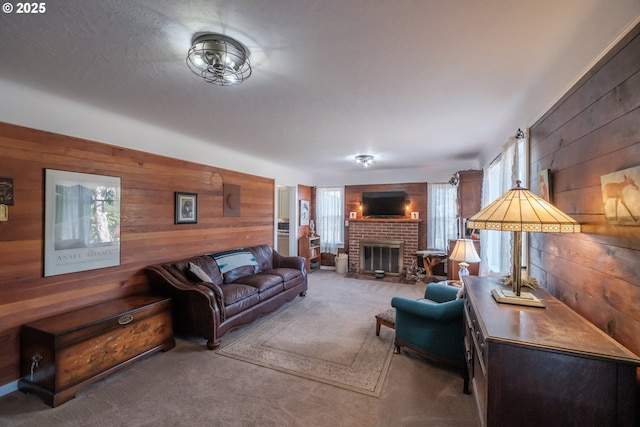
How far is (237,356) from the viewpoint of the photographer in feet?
9.10

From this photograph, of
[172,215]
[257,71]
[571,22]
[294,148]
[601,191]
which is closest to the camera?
[601,191]

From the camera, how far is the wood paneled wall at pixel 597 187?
3.64 ft

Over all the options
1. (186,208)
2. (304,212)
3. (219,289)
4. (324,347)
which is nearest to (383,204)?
(304,212)

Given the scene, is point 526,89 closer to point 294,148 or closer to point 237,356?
point 294,148

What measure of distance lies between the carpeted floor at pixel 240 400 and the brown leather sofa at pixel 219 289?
1.38 ft

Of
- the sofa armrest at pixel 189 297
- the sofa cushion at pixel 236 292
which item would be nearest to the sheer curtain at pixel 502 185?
the sofa cushion at pixel 236 292

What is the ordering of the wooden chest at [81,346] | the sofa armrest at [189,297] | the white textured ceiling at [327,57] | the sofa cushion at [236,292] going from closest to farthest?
the white textured ceiling at [327,57] → the wooden chest at [81,346] → the sofa armrest at [189,297] → the sofa cushion at [236,292]

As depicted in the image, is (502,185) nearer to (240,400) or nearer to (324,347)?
(324,347)

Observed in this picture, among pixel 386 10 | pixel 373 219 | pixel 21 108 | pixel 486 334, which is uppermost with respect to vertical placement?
pixel 386 10

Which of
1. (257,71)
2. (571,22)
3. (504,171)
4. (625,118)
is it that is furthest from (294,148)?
(625,118)

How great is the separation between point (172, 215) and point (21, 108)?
1.68 m

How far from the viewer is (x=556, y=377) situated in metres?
1.12

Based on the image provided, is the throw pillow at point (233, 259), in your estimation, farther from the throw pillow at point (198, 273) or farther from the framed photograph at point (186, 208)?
the framed photograph at point (186, 208)

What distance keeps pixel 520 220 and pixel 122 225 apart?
3.56 m
